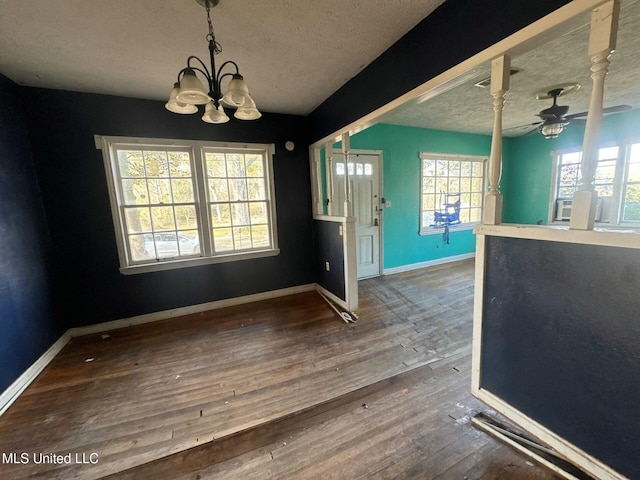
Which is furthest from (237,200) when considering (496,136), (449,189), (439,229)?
(449,189)

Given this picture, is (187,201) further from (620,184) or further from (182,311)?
(620,184)

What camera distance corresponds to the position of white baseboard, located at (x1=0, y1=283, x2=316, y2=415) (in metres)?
1.87

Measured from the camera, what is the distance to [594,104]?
1037 millimetres

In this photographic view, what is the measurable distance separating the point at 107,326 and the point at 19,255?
114 centimetres

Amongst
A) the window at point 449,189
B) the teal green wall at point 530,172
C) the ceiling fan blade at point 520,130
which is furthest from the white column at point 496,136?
the teal green wall at point 530,172

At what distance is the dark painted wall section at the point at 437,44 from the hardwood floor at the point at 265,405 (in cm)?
220

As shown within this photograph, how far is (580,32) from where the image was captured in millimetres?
1835

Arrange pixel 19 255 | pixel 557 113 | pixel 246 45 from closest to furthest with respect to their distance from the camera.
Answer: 1. pixel 246 45
2. pixel 19 255
3. pixel 557 113

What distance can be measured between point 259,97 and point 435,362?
325 centimetres

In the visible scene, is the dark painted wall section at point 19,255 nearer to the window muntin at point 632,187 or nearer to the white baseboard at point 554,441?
the white baseboard at point 554,441

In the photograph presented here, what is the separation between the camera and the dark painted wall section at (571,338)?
1.04 meters

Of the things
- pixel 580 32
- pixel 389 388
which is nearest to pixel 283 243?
pixel 389 388

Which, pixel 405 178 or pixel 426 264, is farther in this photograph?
pixel 426 264
